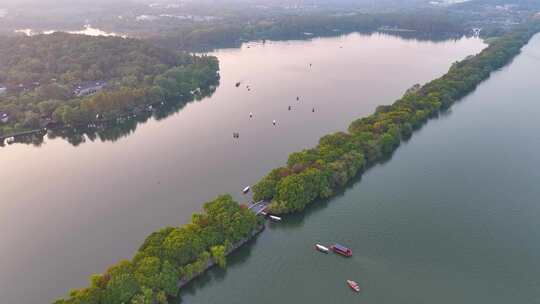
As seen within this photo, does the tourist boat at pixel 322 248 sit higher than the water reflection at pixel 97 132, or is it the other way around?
the water reflection at pixel 97 132

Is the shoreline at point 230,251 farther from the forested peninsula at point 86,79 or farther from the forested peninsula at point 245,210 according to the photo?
the forested peninsula at point 86,79

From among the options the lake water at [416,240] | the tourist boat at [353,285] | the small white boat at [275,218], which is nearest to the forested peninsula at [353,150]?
the small white boat at [275,218]

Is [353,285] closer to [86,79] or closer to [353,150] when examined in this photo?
[353,150]

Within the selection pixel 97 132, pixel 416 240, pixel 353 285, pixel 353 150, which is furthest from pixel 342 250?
pixel 97 132

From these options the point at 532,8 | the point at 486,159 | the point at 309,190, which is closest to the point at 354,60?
the point at 486,159

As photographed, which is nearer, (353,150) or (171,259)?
(171,259)

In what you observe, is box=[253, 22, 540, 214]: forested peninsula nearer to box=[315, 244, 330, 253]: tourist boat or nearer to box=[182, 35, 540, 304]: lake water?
box=[182, 35, 540, 304]: lake water
